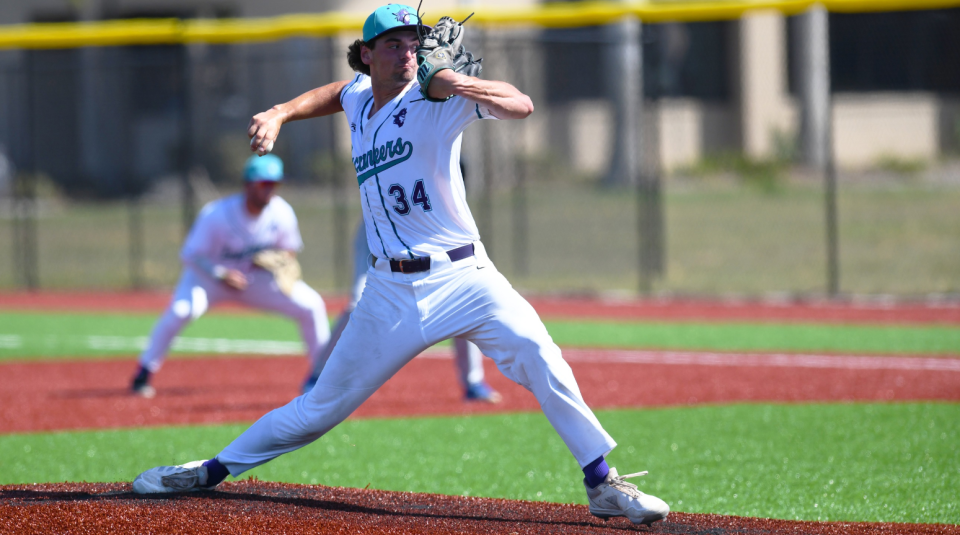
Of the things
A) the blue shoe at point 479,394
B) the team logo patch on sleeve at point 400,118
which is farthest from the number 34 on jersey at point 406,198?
the blue shoe at point 479,394

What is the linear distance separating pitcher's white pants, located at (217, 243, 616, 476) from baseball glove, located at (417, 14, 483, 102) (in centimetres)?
74

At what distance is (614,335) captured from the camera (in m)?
11.2

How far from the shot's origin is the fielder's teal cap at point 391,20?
13.1 feet

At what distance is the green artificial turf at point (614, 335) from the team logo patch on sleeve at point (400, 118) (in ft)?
21.7

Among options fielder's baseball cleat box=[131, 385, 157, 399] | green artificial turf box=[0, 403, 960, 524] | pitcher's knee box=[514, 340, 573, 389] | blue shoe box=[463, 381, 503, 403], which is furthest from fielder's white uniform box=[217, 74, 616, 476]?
fielder's baseball cleat box=[131, 385, 157, 399]

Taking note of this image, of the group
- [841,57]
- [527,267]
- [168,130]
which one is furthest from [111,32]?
[841,57]

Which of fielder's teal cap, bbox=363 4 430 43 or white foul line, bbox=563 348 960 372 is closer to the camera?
fielder's teal cap, bbox=363 4 430 43

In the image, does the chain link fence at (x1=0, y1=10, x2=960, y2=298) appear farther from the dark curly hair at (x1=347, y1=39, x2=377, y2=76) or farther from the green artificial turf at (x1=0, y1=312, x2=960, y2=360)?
the dark curly hair at (x1=347, y1=39, x2=377, y2=76)

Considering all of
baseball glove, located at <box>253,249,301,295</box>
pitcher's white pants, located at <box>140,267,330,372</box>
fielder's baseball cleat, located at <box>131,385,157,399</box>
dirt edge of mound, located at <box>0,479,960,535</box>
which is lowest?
fielder's baseball cleat, located at <box>131,385,157,399</box>

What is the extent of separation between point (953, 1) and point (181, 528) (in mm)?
11797

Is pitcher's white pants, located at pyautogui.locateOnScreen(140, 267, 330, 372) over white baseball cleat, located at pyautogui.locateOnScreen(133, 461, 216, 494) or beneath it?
over

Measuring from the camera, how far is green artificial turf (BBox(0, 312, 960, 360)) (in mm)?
9984

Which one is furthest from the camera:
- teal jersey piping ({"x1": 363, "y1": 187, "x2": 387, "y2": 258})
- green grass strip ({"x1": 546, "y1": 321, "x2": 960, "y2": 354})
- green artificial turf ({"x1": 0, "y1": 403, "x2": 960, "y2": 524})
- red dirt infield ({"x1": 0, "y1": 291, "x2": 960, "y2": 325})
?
red dirt infield ({"x1": 0, "y1": 291, "x2": 960, "y2": 325})

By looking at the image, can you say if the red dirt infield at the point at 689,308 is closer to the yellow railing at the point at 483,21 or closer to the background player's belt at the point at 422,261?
the yellow railing at the point at 483,21
